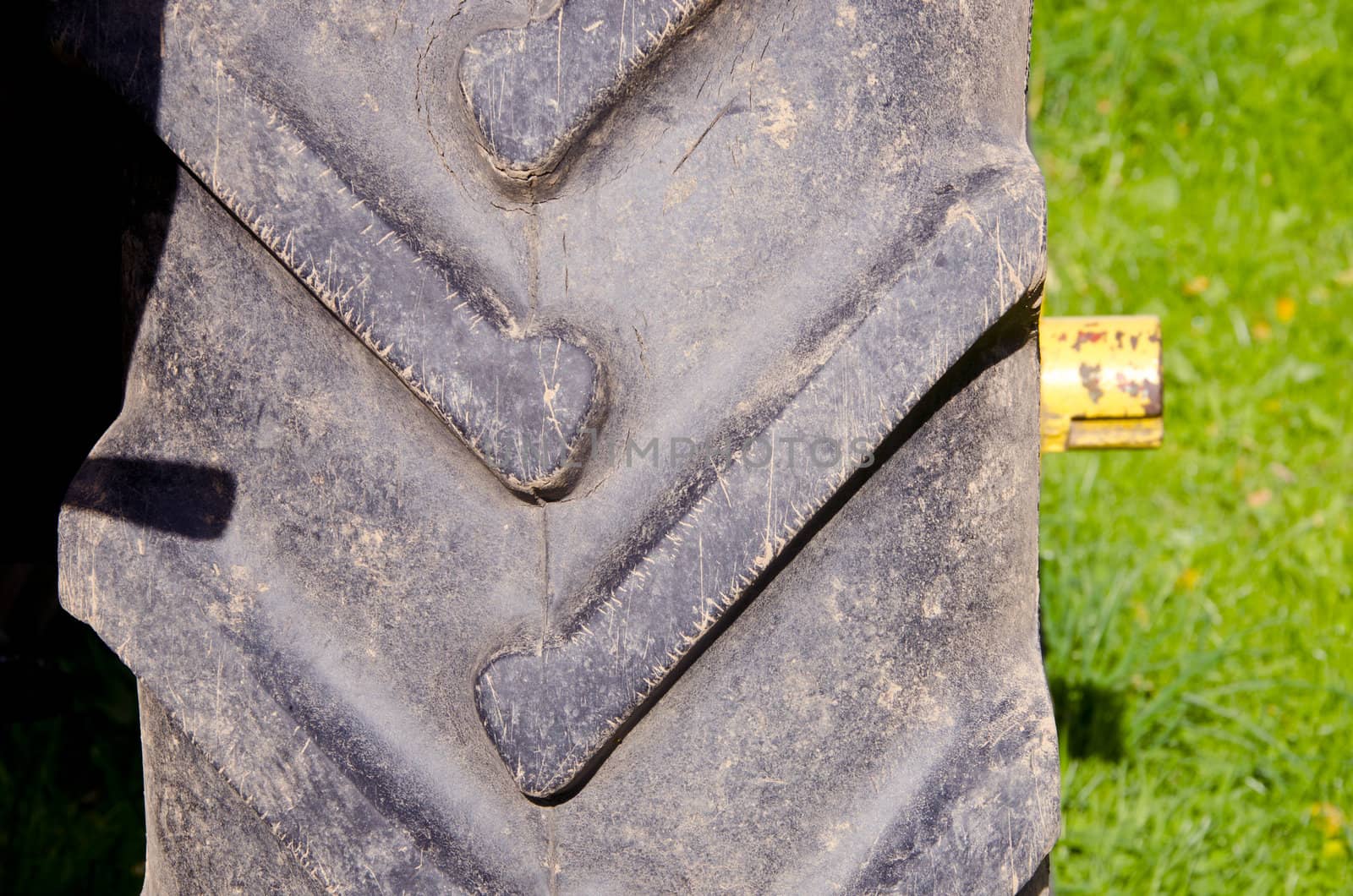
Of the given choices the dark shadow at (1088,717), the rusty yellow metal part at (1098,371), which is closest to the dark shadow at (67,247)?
the rusty yellow metal part at (1098,371)

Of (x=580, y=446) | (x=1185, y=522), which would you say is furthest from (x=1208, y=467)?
(x=580, y=446)

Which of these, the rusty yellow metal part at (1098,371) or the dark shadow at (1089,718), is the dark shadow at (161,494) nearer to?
the rusty yellow metal part at (1098,371)

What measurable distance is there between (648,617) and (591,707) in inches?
2.2

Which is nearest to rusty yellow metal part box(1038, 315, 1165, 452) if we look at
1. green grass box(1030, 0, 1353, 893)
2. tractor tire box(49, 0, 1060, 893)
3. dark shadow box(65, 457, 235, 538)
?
tractor tire box(49, 0, 1060, 893)

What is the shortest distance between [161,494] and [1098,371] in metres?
0.73

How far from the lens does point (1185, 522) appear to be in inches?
82.7

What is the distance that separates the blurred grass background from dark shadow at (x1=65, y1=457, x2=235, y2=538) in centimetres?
25

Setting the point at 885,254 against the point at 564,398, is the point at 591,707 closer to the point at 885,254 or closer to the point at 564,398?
the point at 564,398

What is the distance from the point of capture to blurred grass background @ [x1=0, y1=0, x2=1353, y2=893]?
1.60 m

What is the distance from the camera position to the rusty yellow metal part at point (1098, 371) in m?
1.06

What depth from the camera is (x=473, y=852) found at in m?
0.72

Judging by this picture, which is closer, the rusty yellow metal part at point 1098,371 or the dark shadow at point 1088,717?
the rusty yellow metal part at point 1098,371

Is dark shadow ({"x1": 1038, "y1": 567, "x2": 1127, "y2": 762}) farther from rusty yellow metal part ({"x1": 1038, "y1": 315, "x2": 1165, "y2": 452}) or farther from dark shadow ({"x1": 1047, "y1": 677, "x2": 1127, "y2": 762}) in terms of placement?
rusty yellow metal part ({"x1": 1038, "y1": 315, "x2": 1165, "y2": 452})

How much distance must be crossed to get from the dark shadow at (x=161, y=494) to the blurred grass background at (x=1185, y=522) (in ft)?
0.81
